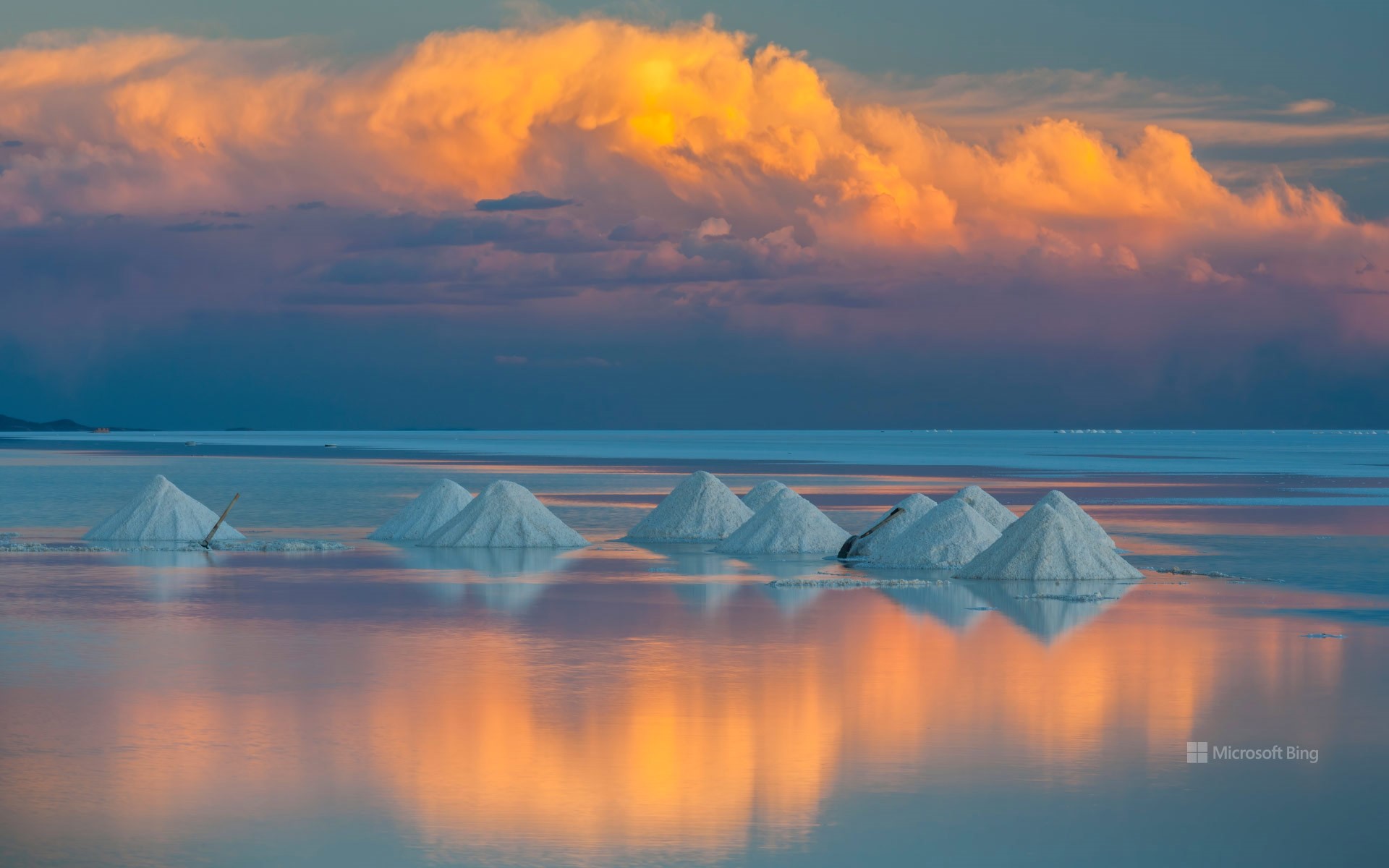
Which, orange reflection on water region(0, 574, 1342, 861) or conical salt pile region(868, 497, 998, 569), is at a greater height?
conical salt pile region(868, 497, 998, 569)

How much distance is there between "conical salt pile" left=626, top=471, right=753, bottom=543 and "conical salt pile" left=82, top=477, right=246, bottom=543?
8.04m

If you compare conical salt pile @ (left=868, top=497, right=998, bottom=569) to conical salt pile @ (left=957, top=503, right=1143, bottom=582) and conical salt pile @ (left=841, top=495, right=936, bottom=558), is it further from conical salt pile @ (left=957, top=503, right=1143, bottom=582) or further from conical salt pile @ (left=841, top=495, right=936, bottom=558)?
conical salt pile @ (left=957, top=503, right=1143, bottom=582)

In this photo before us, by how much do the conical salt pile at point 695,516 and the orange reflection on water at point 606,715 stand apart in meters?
12.2

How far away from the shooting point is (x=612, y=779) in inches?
384

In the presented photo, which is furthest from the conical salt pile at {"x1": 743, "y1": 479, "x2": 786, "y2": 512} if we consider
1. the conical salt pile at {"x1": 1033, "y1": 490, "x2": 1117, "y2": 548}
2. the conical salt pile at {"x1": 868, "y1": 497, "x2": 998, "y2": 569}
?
the conical salt pile at {"x1": 1033, "y1": 490, "x2": 1117, "y2": 548}

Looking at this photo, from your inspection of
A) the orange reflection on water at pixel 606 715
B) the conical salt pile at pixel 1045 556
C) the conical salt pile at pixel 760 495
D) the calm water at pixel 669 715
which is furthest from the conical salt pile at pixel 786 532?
the orange reflection on water at pixel 606 715

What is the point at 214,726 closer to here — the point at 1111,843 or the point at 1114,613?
the point at 1111,843

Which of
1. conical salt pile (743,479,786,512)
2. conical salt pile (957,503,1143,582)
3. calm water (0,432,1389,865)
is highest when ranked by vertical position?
conical salt pile (743,479,786,512)

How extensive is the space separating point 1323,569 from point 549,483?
1476 inches

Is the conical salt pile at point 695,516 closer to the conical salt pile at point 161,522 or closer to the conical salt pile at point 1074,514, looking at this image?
the conical salt pile at point 1074,514

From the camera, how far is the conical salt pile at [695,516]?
99.1ft

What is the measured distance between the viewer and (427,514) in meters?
30.4

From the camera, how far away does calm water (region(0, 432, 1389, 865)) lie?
8.57 m

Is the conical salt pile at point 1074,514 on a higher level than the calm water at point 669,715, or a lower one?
higher
